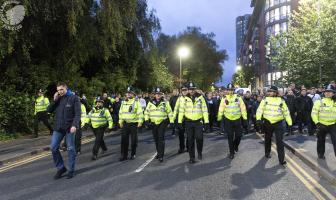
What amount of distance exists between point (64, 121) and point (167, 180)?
2374mm

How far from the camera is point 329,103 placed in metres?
10.9

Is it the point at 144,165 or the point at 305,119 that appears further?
the point at 305,119

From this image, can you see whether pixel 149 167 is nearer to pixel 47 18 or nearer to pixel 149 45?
pixel 47 18

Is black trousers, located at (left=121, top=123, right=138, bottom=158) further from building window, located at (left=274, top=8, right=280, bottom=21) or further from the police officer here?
building window, located at (left=274, top=8, right=280, bottom=21)

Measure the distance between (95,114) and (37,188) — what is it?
406cm

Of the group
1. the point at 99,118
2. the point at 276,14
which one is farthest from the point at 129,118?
the point at 276,14

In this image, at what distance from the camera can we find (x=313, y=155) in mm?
11430

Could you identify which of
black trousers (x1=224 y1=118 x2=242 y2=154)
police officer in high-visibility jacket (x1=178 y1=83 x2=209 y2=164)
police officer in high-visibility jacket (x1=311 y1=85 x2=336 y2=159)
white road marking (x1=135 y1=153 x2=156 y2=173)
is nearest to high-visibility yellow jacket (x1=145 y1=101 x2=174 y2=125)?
police officer in high-visibility jacket (x1=178 y1=83 x2=209 y2=164)

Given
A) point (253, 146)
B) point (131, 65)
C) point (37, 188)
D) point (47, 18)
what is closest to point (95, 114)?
point (37, 188)

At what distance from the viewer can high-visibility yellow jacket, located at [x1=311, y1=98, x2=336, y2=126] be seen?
424 inches

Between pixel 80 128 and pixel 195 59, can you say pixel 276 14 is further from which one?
pixel 80 128

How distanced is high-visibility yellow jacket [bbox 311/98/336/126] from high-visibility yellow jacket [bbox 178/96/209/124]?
2.66m

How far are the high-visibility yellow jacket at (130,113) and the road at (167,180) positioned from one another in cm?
104

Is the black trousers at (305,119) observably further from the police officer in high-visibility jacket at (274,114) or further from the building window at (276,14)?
the building window at (276,14)
